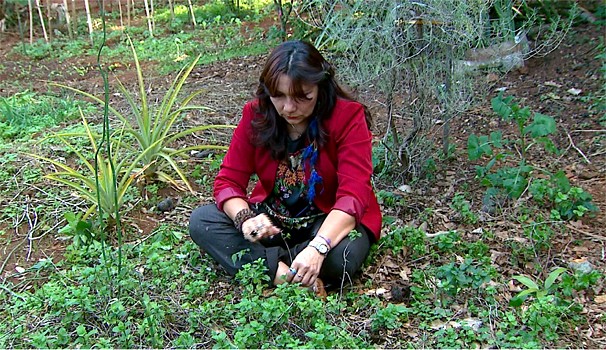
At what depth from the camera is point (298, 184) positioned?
9.57 feet

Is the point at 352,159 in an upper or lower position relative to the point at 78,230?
upper

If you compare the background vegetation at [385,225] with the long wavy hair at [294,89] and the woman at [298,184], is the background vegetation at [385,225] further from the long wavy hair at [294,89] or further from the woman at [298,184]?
the long wavy hair at [294,89]

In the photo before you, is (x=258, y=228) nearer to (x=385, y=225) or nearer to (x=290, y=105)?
(x=290, y=105)

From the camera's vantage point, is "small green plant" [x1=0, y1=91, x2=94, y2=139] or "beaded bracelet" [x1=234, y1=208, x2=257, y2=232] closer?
"beaded bracelet" [x1=234, y1=208, x2=257, y2=232]

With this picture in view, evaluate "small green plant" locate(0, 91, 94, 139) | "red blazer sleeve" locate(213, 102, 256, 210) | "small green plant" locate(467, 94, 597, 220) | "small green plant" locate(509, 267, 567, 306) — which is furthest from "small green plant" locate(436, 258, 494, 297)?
"small green plant" locate(0, 91, 94, 139)

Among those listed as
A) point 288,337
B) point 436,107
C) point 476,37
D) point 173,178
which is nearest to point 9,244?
point 173,178

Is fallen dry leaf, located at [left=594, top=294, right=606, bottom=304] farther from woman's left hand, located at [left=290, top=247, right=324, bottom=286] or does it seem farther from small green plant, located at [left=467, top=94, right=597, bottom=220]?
woman's left hand, located at [left=290, top=247, right=324, bottom=286]

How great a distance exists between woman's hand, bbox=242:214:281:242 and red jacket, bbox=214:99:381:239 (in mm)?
200

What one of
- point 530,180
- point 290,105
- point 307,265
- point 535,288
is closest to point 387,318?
point 307,265

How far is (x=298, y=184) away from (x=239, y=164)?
277mm

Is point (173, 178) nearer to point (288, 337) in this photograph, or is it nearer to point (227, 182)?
point (227, 182)

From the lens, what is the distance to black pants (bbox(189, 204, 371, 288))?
275cm

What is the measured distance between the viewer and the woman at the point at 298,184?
8.60 ft

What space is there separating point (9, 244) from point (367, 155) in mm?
1848
